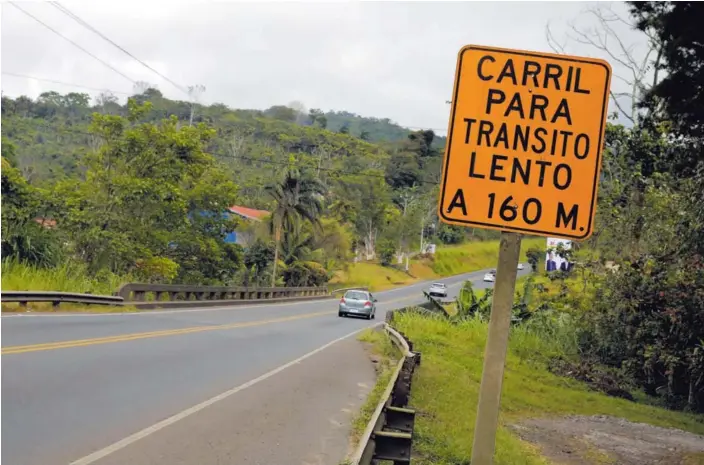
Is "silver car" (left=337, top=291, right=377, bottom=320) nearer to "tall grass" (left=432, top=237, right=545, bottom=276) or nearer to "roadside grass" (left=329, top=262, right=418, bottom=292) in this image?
"roadside grass" (left=329, top=262, right=418, bottom=292)

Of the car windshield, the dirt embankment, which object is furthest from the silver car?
the dirt embankment

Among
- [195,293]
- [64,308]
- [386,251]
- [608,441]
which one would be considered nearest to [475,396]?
[608,441]

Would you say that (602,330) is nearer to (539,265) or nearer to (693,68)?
(693,68)

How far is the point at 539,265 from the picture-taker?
79375 millimetres

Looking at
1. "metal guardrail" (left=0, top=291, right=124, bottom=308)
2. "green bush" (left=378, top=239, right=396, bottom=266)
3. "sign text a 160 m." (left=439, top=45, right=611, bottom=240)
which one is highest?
"green bush" (left=378, top=239, right=396, bottom=266)

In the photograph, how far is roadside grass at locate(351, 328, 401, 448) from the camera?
934 centimetres

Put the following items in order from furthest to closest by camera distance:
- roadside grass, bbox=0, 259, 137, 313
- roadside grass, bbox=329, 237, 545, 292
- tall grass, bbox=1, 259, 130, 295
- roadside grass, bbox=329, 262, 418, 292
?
roadside grass, bbox=329, 237, 545, 292
roadside grass, bbox=329, 262, 418, 292
tall grass, bbox=1, 259, 130, 295
roadside grass, bbox=0, 259, 137, 313

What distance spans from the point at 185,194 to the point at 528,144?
33810 millimetres

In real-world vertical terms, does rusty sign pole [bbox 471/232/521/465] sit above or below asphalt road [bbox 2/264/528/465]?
above

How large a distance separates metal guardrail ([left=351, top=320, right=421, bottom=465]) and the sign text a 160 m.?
103 inches

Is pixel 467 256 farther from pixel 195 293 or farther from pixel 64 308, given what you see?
pixel 64 308

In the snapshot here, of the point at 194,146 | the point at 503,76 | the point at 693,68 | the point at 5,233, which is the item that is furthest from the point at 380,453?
the point at 194,146

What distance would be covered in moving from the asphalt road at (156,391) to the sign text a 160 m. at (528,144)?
4.69m

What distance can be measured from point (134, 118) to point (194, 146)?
9.86ft
